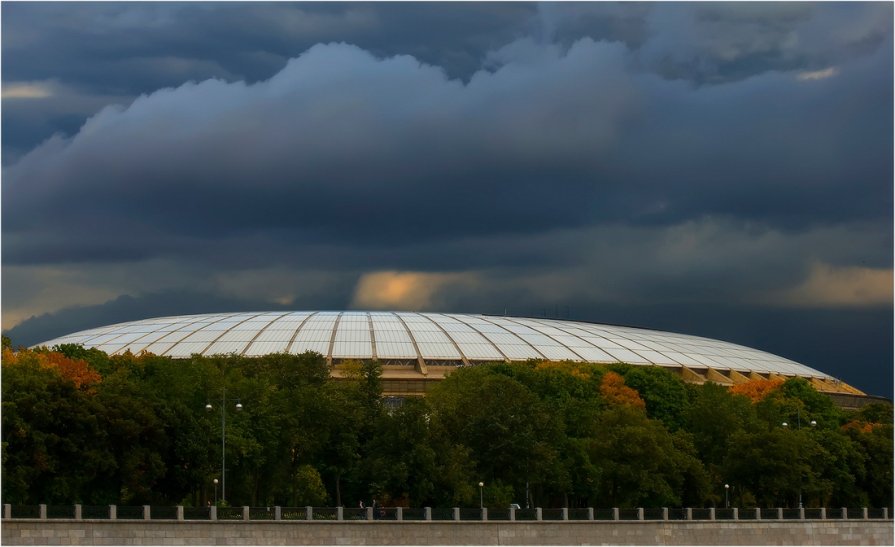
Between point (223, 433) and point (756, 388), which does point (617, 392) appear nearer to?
point (756, 388)

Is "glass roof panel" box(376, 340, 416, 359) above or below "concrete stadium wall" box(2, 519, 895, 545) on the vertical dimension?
above

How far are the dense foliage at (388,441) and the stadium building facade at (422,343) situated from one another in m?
16.5

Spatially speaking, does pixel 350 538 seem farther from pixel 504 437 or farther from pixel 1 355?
pixel 1 355

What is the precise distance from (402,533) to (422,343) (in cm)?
4900

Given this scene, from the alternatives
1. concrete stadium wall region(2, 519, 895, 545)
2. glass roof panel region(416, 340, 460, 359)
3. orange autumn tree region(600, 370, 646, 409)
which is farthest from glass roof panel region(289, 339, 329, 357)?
concrete stadium wall region(2, 519, 895, 545)

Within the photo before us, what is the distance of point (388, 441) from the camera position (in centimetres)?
7412

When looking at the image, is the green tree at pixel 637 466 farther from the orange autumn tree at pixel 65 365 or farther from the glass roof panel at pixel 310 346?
the glass roof panel at pixel 310 346

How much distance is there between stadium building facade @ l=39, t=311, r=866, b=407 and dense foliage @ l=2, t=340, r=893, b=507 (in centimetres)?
1645

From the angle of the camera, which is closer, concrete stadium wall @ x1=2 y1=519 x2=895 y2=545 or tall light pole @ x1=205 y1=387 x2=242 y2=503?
concrete stadium wall @ x1=2 y1=519 x2=895 y2=545

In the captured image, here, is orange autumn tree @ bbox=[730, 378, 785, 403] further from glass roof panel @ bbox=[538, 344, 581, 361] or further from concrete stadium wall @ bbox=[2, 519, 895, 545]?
concrete stadium wall @ bbox=[2, 519, 895, 545]

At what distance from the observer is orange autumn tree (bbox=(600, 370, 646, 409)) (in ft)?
299

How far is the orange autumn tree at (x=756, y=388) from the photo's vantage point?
106750 millimetres

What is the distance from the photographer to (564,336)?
12662 centimetres

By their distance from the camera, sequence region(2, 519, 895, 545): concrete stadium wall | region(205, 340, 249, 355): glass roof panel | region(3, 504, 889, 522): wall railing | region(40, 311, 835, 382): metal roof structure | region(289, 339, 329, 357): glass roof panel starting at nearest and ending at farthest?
region(2, 519, 895, 545): concrete stadium wall → region(3, 504, 889, 522): wall railing → region(289, 339, 329, 357): glass roof panel → region(205, 340, 249, 355): glass roof panel → region(40, 311, 835, 382): metal roof structure
